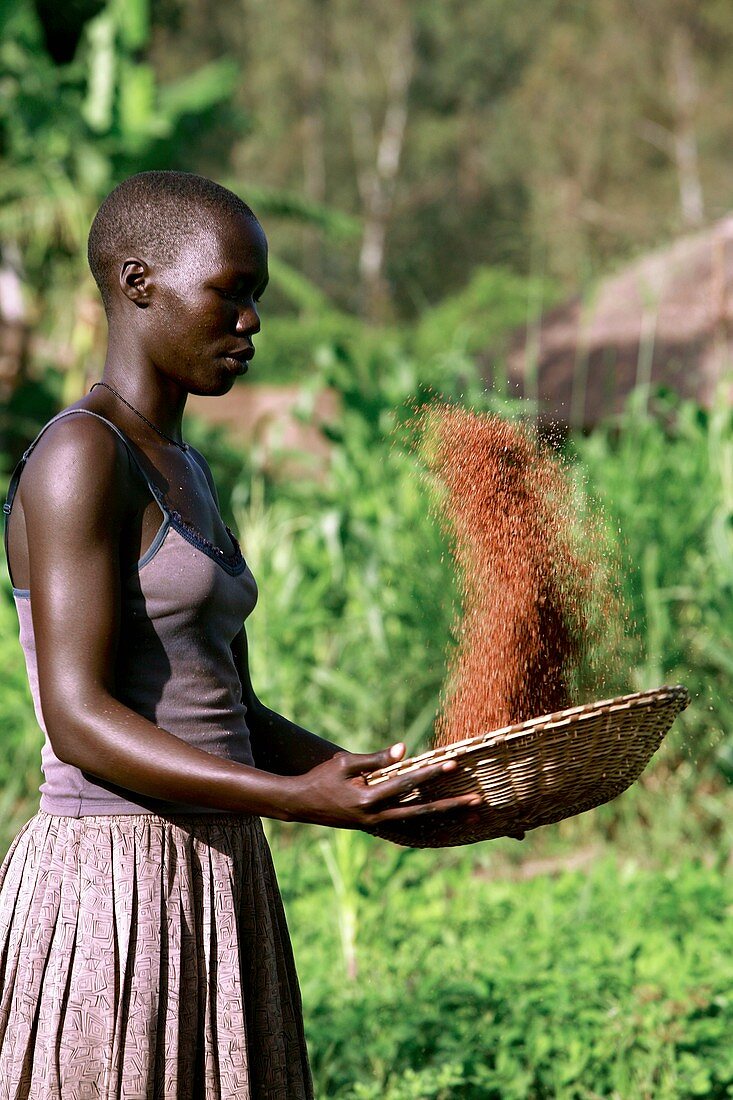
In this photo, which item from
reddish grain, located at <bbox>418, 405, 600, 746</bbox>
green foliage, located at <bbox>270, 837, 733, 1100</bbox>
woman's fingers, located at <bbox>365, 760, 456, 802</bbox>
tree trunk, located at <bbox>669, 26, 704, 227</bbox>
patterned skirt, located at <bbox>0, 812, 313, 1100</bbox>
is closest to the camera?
woman's fingers, located at <bbox>365, 760, 456, 802</bbox>

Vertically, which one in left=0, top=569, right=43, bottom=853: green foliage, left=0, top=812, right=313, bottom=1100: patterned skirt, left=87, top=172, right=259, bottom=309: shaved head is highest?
left=0, top=569, right=43, bottom=853: green foliage

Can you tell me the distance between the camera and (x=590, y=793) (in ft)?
4.97

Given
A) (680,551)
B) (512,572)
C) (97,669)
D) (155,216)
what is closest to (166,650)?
(97,669)

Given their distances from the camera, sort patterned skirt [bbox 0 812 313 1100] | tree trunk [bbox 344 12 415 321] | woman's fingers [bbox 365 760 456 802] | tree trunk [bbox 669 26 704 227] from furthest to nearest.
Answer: tree trunk [bbox 344 12 415 321] → tree trunk [bbox 669 26 704 227] → patterned skirt [bbox 0 812 313 1100] → woman's fingers [bbox 365 760 456 802]

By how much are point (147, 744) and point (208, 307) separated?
18.2 inches

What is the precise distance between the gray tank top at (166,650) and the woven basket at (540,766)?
0.24 m

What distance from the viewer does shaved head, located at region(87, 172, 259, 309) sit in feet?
4.68

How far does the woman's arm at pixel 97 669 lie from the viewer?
1.28 m

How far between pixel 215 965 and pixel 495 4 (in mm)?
26577

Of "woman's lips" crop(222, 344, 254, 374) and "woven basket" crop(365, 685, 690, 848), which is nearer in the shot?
"woven basket" crop(365, 685, 690, 848)

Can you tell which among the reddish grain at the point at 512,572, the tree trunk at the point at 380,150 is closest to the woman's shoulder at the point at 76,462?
the reddish grain at the point at 512,572

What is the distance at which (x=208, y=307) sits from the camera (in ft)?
4.66

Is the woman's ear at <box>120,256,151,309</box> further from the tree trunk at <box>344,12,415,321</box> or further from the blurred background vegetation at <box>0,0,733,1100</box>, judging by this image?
the tree trunk at <box>344,12,415,321</box>

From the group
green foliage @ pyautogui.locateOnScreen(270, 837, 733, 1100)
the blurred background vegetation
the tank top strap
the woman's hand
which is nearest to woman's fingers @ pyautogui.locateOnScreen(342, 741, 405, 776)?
the woman's hand
